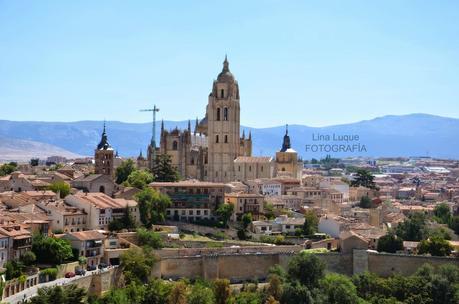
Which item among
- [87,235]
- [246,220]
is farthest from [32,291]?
[246,220]

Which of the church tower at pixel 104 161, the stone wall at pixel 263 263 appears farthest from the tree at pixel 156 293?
the church tower at pixel 104 161

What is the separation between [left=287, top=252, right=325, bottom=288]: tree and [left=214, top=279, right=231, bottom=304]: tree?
3953mm

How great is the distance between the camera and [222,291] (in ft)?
141

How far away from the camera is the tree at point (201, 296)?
133 ft

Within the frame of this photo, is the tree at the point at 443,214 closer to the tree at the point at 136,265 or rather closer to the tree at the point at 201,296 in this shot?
the tree at the point at 201,296

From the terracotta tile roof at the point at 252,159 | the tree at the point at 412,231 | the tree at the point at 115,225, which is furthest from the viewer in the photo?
the terracotta tile roof at the point at 252,159

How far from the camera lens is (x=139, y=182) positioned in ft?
200

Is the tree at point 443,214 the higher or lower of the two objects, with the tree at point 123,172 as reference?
lower

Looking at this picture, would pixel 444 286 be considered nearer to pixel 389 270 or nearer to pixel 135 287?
pixel 389 270

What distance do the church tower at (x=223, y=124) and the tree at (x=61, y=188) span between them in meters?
23.3

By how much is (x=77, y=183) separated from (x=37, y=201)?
818 centimetres

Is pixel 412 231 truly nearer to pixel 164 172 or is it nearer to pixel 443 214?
pixel 443 214

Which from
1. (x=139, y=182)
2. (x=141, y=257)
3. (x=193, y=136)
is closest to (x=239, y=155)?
(x=193, y=136)

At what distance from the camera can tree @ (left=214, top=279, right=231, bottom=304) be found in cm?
4269
